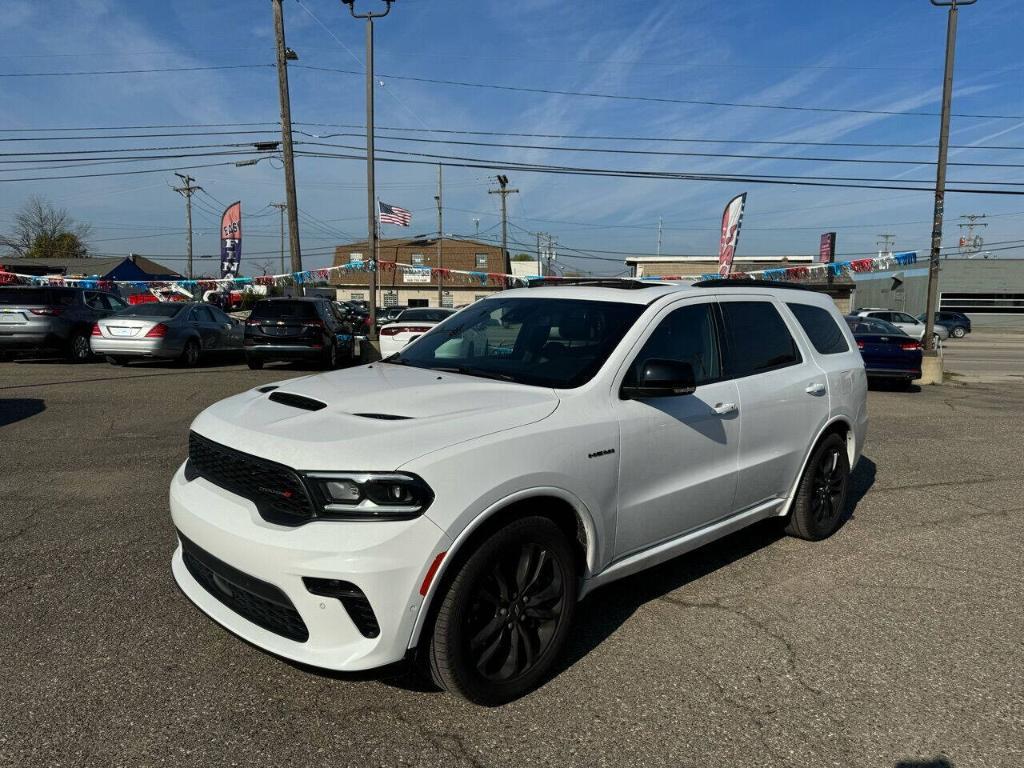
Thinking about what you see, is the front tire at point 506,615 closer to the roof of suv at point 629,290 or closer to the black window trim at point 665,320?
the black window trim at point 665,320

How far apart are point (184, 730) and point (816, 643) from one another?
2.79 metres

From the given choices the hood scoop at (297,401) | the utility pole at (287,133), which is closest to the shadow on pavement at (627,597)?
the hood scoop at (297,401)

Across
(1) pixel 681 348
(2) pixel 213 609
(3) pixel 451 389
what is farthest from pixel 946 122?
(2) pixel 213 609

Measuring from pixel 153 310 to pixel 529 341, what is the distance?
13159 mm

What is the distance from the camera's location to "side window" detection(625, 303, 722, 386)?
3.72m

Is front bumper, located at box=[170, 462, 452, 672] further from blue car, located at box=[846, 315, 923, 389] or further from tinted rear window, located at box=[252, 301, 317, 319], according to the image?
blue car, located at box=[846, 315, 923, 389]

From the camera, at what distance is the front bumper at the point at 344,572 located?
2486 millimetres

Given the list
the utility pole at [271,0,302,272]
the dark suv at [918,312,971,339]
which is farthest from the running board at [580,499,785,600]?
the dark suv at [918,312,971,339]

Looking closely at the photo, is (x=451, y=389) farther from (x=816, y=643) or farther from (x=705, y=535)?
(x=816, y=643)

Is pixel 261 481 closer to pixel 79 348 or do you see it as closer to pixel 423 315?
pixel 79 348

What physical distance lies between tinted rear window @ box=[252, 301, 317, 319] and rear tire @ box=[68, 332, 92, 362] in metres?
3.51

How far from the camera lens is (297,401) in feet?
10.7

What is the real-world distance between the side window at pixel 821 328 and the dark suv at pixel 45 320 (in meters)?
14.3

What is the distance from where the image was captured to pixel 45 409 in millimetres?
9047
